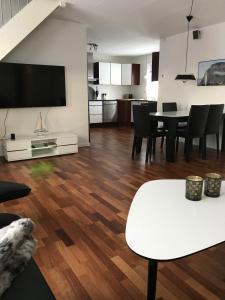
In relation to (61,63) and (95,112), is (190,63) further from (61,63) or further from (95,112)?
(95,112)

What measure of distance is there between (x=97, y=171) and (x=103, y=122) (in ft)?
15.5

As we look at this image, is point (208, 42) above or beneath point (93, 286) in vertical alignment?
above

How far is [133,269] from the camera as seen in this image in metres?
1.64

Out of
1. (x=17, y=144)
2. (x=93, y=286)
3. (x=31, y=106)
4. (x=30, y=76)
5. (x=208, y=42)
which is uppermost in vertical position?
(x=208, y=42)

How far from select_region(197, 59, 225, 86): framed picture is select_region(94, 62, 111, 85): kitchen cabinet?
12.4 ft

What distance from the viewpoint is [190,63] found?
Result: 17.5 feet

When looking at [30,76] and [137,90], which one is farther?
[137,90]

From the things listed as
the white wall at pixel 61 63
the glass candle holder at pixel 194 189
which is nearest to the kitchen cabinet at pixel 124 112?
the white wall at pixel 61 63

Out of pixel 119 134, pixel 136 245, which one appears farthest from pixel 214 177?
pixel 119 134

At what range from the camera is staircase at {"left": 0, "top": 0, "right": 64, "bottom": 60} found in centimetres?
370

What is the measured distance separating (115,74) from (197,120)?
506 centimetres

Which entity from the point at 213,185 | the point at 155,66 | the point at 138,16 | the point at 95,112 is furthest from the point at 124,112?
the point at 213,185

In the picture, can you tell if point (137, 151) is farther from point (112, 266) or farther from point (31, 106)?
point (112, 266)

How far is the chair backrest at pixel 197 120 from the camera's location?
3928 millimetres
